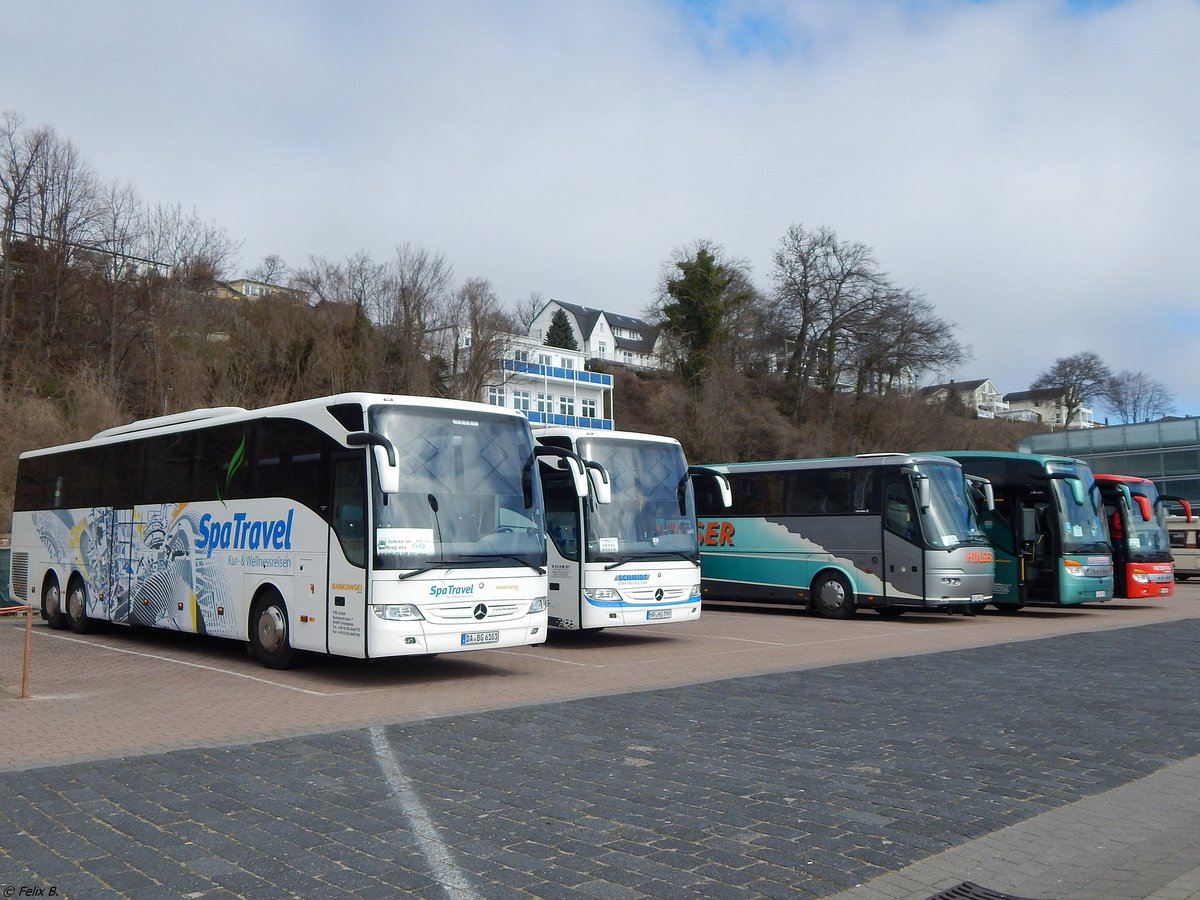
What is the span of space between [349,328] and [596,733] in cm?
4070

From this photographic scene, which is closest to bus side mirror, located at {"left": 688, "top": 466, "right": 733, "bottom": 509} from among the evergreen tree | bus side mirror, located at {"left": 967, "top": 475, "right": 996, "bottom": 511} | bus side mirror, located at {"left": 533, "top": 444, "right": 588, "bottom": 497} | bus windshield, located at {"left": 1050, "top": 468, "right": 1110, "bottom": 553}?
bus side mirror, located at {"left": 533, "top": 444, "right": 588, "bottom": 497}

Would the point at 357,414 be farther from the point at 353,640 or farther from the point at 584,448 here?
the point at 584,448

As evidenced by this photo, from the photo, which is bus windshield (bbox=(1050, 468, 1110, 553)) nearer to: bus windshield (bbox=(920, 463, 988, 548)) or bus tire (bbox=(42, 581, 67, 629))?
bus windshield (bbox=(920, 463, 988, 548))

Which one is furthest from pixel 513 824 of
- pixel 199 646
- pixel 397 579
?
pixel 199 646

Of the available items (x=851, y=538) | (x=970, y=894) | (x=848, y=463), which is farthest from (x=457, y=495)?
(x=848, y=463)

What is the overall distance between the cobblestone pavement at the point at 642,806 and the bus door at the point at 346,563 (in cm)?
248

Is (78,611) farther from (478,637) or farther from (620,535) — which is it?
(478,637)

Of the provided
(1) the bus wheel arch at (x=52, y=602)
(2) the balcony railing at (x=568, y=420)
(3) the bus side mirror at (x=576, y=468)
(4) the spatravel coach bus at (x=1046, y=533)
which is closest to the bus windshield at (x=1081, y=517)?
(4) the spatravel coach bus at (x=1046, y=533)

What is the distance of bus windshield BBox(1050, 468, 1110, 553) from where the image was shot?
23.0 m

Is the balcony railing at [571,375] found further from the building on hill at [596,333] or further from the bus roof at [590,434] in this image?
the bus roof at [590,434]

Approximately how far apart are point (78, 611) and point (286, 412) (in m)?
7.71

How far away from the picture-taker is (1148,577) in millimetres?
26047

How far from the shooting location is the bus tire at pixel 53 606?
18984mm

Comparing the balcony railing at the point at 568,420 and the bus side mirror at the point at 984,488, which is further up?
the balcony railing at the point at 568,420
